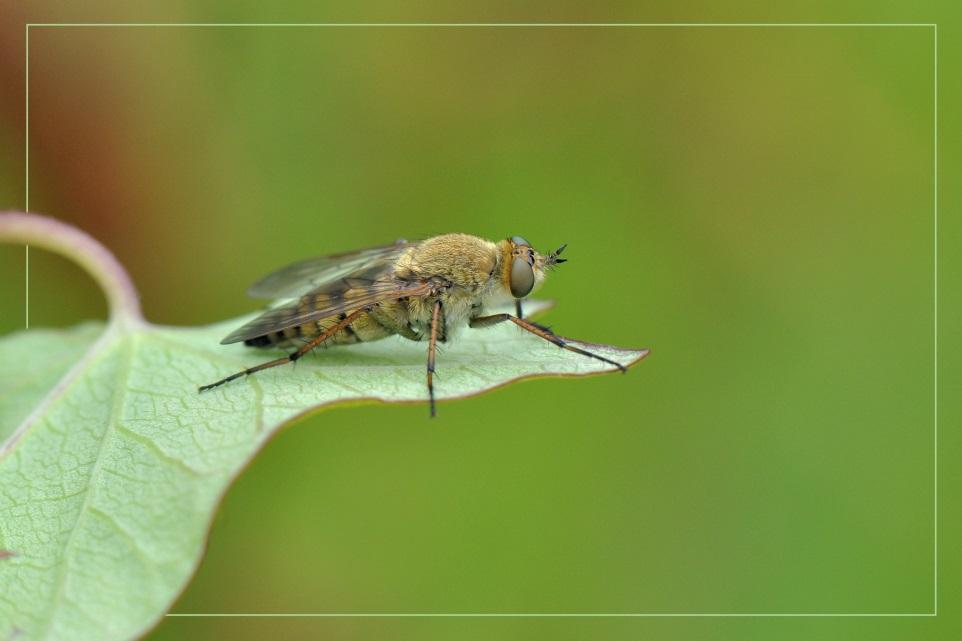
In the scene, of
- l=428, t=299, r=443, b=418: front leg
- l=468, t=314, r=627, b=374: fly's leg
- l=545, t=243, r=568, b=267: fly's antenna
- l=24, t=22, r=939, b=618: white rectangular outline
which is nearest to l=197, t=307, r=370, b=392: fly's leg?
l=428, t=299, r=443, b=418: front leg

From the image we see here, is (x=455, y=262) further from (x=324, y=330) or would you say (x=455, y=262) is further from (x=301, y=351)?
(x=301, y=351)

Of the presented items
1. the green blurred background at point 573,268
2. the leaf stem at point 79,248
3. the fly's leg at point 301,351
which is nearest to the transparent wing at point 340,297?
the fly's leg at point 301,351

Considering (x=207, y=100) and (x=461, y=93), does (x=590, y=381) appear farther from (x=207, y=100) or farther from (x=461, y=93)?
(x=207, y=100)

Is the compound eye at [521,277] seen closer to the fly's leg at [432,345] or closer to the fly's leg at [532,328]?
the fly's leg at [532,328]

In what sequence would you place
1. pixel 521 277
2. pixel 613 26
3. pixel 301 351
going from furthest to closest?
1. pixel 613 26
2. pixel 521 277
3. pixel 301 351

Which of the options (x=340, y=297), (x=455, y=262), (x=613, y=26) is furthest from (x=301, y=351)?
(x=613, y=26)
